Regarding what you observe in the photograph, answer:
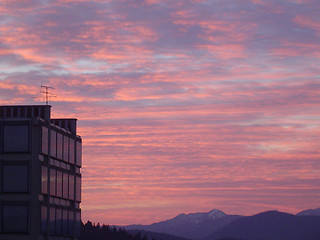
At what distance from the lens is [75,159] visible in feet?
384

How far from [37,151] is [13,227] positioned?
10.5 meters

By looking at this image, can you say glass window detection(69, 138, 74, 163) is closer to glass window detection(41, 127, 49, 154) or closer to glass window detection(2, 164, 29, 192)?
glass window detection(41, 127, 49, 154)


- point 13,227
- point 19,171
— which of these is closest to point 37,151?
point 19,171

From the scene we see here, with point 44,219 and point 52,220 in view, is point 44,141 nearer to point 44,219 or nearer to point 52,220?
point 44,219

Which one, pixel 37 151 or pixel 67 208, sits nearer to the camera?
pixel 37 151

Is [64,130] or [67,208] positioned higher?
[64,130]

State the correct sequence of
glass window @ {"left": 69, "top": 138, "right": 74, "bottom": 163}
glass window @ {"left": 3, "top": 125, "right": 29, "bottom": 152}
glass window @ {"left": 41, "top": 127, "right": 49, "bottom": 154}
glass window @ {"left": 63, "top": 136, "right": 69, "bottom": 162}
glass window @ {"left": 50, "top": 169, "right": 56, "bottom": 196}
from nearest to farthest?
glass window @ {"left": 3, "top": 125, "right": 29, "bottom": 152} → glass window @ {"left": 41, "top": 127, "right": 49, "bottom": 154} → glass window @ {"left": 50, "top": 169, "right": 56, "bottom": 196} → glass window @ {"left": 63, "top": 136, "right": 69, "bottom": 162} → glass window @ {"left": 69, "top": 138, "right": 74, "bottom": 163}

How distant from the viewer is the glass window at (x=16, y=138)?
96.5 m

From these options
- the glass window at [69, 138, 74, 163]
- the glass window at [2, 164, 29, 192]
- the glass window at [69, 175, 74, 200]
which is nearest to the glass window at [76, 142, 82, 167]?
the glass window at [69, 138, 74, 163]

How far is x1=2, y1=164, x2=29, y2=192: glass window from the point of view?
9656 cm

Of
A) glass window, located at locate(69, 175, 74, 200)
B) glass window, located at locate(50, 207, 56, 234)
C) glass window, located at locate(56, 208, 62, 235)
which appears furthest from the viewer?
glass window, located at locate(69, 175, 74, 200)

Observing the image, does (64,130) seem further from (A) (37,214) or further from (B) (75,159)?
(A) (37,214)

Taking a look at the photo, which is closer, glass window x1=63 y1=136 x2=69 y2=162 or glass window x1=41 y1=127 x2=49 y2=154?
glass window x1=41 y1=127 x2=49 y2=154

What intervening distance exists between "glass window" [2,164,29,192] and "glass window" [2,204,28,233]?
237 centimetres
